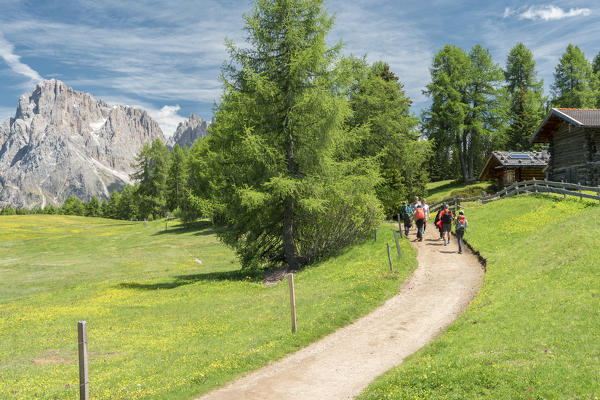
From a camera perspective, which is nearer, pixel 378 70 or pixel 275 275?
pixel 275 275

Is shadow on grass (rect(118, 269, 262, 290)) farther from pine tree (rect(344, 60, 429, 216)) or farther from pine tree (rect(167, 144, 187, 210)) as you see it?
pine tree (rect(167, 144, 187, 210))

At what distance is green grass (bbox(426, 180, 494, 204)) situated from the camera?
51062 millimetres

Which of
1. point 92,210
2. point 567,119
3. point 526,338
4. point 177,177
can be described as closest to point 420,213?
point 526,338

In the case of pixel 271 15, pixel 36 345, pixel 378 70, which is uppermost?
pixel 378 70

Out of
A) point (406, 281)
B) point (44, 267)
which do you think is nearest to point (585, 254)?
point (406, 281)

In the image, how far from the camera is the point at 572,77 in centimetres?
6531

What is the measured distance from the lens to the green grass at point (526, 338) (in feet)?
24.1

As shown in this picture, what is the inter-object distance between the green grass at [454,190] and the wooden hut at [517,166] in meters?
2.94

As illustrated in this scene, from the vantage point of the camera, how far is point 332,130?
24062 mm

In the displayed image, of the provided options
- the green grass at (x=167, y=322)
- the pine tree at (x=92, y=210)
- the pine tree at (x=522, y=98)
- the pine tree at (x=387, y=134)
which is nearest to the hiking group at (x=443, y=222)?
the green grass at (x=167, y=322)

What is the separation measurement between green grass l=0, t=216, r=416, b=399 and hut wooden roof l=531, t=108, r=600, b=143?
772 inches

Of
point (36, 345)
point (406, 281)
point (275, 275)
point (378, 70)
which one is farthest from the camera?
point (378, 70)

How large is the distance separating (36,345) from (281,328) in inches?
354

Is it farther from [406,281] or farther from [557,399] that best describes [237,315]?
[557,399]
